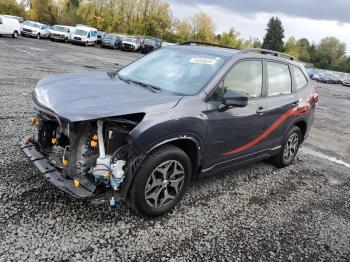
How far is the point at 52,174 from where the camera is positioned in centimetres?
340

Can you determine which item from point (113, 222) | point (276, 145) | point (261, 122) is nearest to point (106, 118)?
point (113, 222)

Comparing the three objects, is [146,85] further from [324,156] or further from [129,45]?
[129,45]

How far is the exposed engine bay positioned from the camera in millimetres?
3309

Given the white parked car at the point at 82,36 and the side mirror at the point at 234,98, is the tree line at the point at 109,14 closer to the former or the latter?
the white parked car at the point at 82,36

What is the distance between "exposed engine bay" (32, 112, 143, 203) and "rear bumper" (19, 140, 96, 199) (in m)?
0.05

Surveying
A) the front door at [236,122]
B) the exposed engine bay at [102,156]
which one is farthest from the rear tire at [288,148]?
the exposed engine bay at [102,156]

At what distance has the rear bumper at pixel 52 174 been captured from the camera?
3.18 meters

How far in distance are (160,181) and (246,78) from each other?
1.87 meters

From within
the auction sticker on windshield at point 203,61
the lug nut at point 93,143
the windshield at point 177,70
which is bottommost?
the lug nut at point 93,143


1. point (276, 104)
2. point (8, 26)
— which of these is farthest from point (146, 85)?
point (8, 26)

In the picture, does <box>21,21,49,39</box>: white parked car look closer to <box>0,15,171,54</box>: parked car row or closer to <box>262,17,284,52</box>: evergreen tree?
<box>0,15,171,54</box>: parked car row

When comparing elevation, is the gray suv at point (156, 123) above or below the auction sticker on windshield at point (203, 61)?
below

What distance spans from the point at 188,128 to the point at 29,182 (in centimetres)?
196

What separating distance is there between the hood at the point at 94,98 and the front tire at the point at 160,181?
1.62 ft
